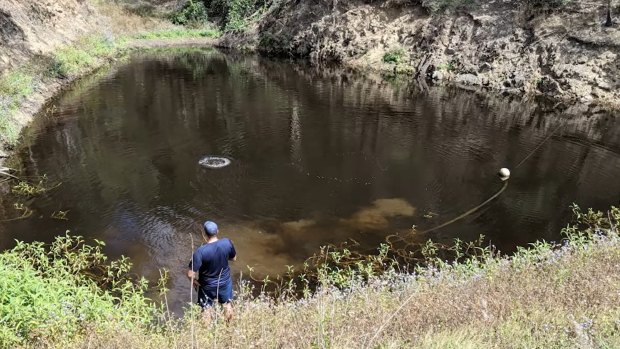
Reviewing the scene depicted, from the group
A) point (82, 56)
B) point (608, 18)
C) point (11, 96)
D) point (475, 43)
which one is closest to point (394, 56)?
point (475, 43)

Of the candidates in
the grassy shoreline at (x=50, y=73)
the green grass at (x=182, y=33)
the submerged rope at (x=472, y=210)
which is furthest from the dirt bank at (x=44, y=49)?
the submerged rope at (x=472, y=210)

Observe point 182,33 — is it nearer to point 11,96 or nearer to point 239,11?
point 239,11

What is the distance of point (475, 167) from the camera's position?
1619cm

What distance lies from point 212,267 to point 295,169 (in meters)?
8.26

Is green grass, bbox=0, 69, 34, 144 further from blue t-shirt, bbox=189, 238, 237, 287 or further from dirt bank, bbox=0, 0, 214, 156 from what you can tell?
blue t-shirt, bbox=189, 238, 237, 287

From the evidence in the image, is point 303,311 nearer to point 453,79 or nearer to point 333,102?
point 333,102

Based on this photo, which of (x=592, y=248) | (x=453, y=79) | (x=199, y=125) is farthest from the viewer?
(x=453, y=79)

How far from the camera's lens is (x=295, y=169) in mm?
15602

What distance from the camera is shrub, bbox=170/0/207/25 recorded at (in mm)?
51781

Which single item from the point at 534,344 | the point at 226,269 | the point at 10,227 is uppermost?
the point at 534,344

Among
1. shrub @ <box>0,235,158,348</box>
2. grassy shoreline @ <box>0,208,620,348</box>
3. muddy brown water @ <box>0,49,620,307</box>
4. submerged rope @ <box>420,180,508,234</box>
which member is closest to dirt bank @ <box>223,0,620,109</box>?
muddy brown water @ <box>0,49,620,307</box>

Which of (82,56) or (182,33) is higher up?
(182,33)

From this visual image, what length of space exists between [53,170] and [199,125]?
636 centimetres

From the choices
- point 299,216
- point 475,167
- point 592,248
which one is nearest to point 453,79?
point 475,167
